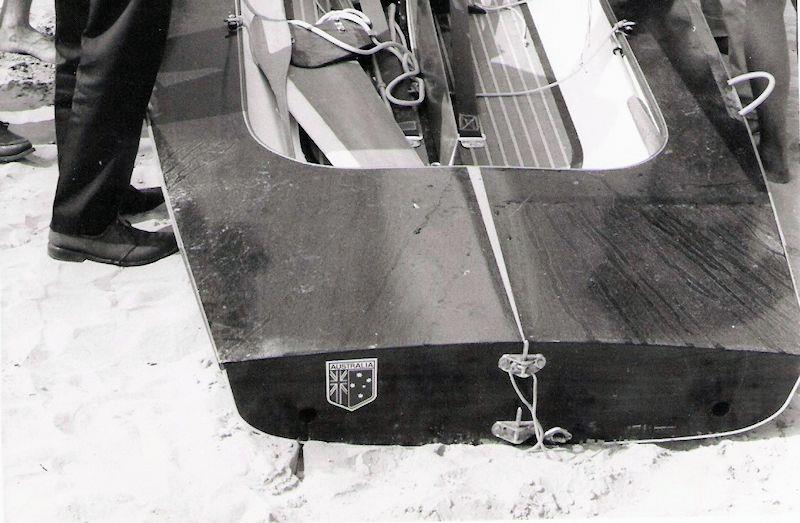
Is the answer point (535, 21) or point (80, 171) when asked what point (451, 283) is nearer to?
point (80, 171)

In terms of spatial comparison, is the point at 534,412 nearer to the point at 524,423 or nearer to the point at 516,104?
the point at 524,423

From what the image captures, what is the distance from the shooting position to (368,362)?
2.45 metres

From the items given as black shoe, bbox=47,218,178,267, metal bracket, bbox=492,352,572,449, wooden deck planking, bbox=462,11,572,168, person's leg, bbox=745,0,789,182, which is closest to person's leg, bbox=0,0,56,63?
black shoe, bbox=47,218,178,267

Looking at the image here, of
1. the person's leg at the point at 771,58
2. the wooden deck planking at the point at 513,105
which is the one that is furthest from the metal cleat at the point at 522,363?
the person's leg at the point at 771,58

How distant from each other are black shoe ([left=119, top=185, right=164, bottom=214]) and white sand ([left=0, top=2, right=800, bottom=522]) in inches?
27.9

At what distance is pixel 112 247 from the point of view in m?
3.29

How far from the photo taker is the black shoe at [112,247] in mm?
→ 3275

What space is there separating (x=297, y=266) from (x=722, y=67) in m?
1.52

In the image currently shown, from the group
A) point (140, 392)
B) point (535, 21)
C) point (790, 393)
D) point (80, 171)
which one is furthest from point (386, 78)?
point (790, 393)

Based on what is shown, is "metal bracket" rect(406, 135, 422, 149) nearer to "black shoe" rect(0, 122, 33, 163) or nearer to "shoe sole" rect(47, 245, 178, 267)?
"shoe sole" rect(47, 245, 178, 267)

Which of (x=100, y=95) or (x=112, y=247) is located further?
(x=112, y=247)

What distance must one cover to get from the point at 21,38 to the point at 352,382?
108 inches

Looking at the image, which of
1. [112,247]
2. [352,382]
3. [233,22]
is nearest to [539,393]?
[352,382]

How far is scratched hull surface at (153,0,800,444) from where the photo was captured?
8.12ft
